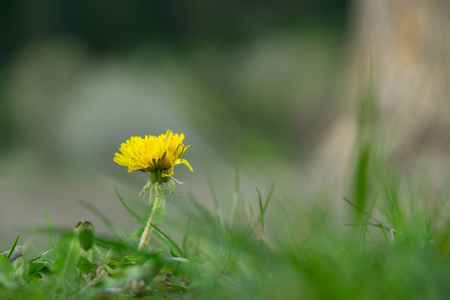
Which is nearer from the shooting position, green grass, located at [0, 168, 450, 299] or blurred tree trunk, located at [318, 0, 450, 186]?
green grass, located at [0, 168, 450, 299]

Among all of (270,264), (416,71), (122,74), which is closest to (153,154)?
(270,264)

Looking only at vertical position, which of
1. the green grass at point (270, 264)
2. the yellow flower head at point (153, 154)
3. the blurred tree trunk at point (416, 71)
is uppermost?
the blurred tree trunk at point (416, 71)

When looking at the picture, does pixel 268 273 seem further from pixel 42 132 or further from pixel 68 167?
pixel 42 132

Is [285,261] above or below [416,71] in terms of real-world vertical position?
below

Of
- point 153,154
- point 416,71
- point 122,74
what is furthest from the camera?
point 122,74

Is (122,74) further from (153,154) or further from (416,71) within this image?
(153,154)

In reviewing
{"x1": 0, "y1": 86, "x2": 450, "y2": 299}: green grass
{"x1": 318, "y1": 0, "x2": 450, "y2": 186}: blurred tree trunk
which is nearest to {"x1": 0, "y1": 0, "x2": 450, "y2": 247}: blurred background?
{"x1": 318, "y1": 0, "x2": 450, "y2": 186}: blurred tree trunk

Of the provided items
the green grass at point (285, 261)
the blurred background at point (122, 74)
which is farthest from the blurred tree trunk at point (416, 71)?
the green grass at point (285, 261)

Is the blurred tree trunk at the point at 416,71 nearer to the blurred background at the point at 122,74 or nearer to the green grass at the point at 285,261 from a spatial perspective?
the blurred background at the point at 122,74

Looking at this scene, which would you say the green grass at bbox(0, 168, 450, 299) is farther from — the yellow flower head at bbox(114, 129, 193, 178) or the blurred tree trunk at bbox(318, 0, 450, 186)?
the blurred tree trunk at bbox(318, 0, 450, 186)
